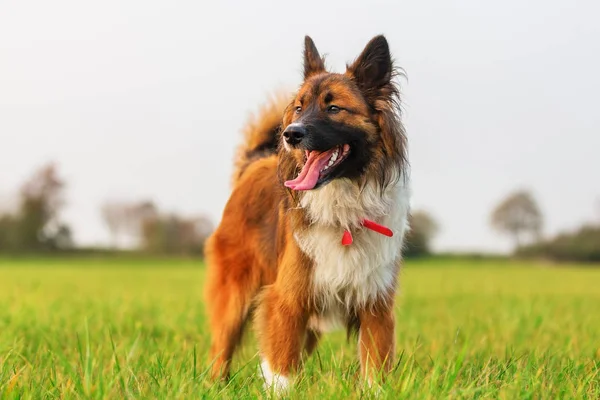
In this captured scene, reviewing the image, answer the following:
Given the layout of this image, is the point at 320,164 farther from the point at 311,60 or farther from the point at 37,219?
the point at 37,219

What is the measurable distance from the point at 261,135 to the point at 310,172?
6.04ft

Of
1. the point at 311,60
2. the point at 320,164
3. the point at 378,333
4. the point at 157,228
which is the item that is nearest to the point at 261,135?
the point at 311,60

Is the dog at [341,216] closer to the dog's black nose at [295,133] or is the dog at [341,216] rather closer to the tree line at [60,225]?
the dog's black nose at [295,133]

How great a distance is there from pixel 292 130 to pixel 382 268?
121cm

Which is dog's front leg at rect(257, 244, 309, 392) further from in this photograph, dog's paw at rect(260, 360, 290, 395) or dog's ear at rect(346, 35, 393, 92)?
dog's ear at rect(346, 35, 393, 92)

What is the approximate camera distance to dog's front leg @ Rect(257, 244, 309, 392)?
435 cm

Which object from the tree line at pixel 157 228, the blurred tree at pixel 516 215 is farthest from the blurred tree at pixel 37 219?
the blurred tree at pixel 516 215

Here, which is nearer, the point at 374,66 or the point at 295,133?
the point at 295,133

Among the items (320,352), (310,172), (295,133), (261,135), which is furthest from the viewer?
(261,135)

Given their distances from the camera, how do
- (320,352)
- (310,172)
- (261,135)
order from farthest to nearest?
(261,135) → (320,352) → (310,172)

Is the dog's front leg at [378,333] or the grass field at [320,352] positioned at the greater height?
the dog's front leg at [378,333]

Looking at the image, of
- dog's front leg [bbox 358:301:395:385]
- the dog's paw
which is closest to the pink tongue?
dog's front leg [bbox 358:301:395:385]

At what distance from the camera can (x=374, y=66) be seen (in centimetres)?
444

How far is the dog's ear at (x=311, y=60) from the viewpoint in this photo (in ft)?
15.7
